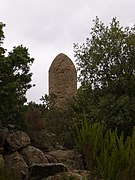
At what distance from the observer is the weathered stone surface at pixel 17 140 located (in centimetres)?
2606

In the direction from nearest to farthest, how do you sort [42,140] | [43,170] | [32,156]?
[43,170], [32,156], [42,140]

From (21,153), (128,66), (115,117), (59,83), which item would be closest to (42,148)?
(21,153)

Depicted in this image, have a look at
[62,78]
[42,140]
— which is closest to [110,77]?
[42,140]

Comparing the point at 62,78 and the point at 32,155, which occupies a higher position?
the point at 62,78

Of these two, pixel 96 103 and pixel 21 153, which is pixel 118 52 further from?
pixel 21 153

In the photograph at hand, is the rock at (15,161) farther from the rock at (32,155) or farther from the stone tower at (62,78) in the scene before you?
the stone tower at (62,78)

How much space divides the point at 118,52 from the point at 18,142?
7.65m

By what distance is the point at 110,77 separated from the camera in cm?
2912

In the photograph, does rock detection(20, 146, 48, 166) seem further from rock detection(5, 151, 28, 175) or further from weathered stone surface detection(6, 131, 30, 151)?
rock detection(5, 151, 28, 175)

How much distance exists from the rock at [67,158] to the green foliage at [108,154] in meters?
13.2

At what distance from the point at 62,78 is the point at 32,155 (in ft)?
59.8

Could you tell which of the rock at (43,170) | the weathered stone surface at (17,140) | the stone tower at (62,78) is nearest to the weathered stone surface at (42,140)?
the weathered stone surface at (17,140)

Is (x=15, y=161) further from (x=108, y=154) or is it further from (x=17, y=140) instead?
(x=108, y=154)

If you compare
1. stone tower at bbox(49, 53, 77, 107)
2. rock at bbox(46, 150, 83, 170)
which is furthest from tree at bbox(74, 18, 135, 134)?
stone tower at bbox(49, 53, 77, 107)
